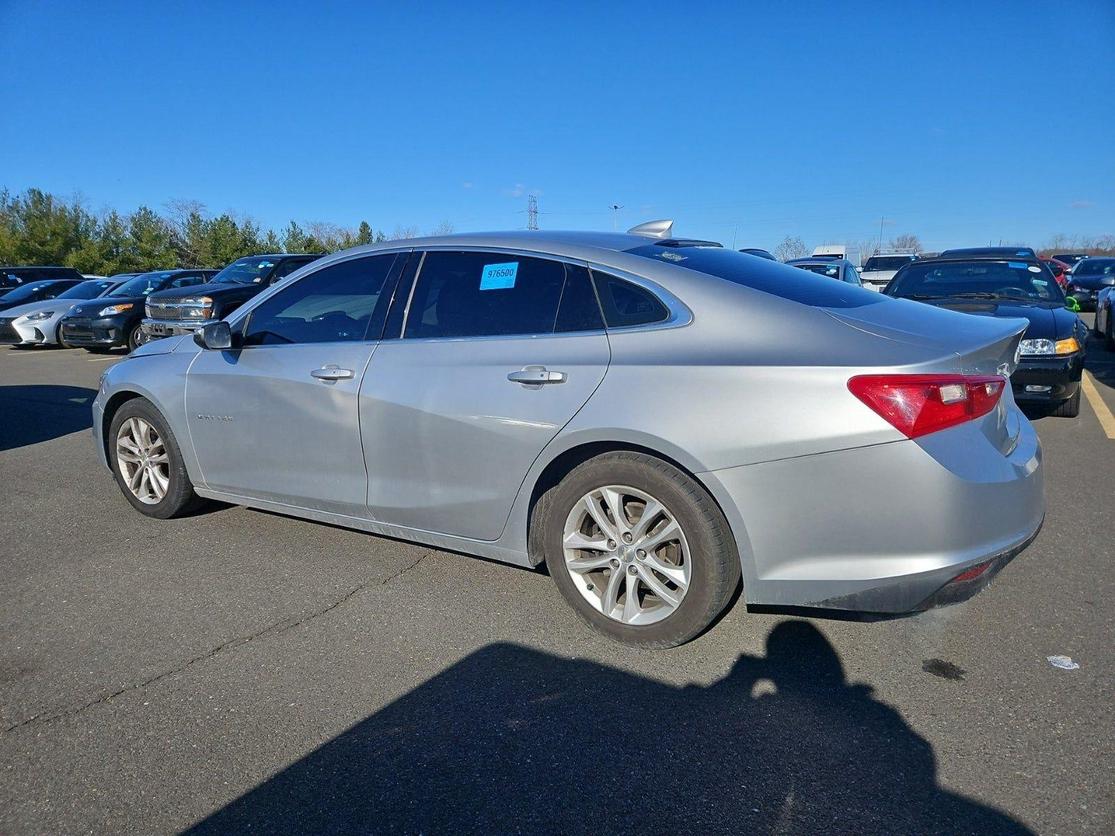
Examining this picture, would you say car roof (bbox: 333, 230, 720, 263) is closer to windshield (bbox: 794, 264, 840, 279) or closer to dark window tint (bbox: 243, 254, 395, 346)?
dark window tint (bbox: 243, 254, 395, 346)

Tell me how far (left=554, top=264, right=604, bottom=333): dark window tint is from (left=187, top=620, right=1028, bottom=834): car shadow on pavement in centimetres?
136

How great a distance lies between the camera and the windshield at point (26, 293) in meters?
18.8

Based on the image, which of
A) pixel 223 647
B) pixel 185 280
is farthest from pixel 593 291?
pixel 185 280

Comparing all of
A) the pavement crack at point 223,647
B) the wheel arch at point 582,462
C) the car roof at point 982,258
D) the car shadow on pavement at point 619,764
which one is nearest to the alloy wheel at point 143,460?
the pavement crack at point 223,647

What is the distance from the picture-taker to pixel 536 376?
307 cm

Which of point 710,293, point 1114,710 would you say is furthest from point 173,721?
point 1114,710

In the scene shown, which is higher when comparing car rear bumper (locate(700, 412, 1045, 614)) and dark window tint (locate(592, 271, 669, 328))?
dark window tint (locate(592, 271, 669, 328))

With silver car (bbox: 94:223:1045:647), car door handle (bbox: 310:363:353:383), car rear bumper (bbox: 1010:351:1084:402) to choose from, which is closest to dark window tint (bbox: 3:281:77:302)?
silver car (bbox: 94:223:1045:647)

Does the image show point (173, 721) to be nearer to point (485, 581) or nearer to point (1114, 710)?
point (485, 581)

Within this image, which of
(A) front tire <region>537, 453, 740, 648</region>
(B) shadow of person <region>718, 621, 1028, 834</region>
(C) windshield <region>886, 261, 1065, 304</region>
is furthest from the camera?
(C) windshield <region>886, 261, 1065, 304</region>

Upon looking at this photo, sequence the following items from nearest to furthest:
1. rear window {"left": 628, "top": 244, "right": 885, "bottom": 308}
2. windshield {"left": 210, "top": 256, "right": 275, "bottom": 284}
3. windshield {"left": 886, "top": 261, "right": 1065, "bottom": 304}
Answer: rear window {"left": 628, "top": 244, "right": 885, "bottom": 308}
windshield {"left": 886, "top": 261, "right": 1065, "bottom": 304}
windshield {"left": 210, "top": 256, "right": 275, "bottom": 284}

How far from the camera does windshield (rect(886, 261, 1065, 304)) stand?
7492 mm

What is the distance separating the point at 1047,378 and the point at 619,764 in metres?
5.79

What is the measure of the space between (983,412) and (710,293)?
3.46 feet
